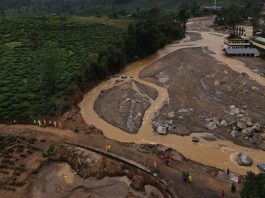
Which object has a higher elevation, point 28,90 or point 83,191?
point 28,90

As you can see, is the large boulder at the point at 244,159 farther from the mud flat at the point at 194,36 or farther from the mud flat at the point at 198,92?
the mud flat at the point at 194,36

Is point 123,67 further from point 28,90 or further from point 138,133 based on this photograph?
point 138,133

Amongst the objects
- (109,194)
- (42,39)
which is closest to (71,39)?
(42,39)

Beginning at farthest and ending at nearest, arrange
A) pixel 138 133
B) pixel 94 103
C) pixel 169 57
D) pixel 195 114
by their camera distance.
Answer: pixel 169 57 → pixel 94 103 → pixel 195 114 → pixel 138 133

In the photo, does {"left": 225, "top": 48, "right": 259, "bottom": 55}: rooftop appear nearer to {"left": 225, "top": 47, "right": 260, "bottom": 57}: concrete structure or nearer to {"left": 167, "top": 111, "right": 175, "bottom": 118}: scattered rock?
{"left": 225, "top": 47, "right": 260, "bottom": 57}: concrete structure

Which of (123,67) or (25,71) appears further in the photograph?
(123,67)

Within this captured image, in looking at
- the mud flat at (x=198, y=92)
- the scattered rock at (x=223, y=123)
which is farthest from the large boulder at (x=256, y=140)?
the scattered rock at (x=223, y=123)

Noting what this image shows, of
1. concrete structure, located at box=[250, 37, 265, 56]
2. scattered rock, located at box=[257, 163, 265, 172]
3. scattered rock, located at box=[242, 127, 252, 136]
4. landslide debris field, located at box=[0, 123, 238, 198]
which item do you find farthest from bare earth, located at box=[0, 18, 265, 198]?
concrete structure, located at box=[250, 37, 265, 56]

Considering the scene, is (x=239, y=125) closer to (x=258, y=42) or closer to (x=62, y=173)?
(x=62, y=173)
